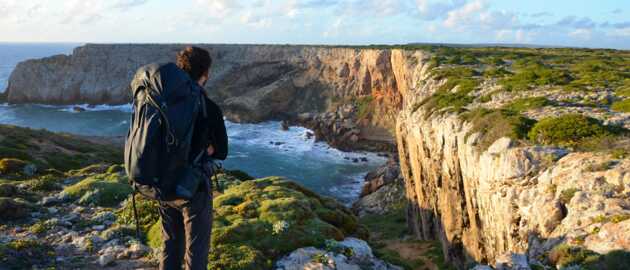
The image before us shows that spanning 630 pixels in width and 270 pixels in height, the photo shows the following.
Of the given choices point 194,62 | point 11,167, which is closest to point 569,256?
point 194,62

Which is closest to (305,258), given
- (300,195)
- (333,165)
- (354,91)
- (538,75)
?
(300,195)

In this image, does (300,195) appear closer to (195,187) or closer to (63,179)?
(195,187)

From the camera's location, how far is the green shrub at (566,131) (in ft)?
43.9

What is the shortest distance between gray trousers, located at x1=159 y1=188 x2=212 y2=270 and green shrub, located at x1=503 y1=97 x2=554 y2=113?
50.5ft

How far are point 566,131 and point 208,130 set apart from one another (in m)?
12.2

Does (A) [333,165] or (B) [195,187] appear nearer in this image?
(B) [195,187]

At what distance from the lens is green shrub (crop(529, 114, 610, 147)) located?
43.9 feet

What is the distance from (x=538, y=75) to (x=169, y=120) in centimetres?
2734

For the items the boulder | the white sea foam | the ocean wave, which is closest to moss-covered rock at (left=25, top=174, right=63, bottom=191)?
the boulder

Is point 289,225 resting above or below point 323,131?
above

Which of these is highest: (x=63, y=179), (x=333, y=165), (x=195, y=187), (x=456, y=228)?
(x=195, y=187)

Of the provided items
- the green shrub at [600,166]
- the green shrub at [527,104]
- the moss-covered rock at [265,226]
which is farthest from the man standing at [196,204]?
the green shrub at [527,104]

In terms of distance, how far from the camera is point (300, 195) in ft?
47.9

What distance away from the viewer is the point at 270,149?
71.8 metres
